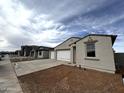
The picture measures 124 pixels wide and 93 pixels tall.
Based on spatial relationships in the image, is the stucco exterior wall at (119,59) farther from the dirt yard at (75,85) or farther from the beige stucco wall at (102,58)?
the dirt yard at (75,85)

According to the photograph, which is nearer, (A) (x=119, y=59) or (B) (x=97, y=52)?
(B) (x=97, y=52)

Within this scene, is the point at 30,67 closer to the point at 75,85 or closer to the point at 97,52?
the point at 97,52

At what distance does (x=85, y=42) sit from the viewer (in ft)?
44.3

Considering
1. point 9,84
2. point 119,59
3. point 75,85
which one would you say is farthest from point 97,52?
point 9,84

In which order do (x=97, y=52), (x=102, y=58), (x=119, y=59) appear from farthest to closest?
(x=119, y=59), (x=97, y=52), (x=102, y=58)

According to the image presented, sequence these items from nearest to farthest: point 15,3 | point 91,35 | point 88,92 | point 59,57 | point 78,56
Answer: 1. point 88,92
2. point 15,3
3. point 91,35
4. point 78,56
5. point 59,57

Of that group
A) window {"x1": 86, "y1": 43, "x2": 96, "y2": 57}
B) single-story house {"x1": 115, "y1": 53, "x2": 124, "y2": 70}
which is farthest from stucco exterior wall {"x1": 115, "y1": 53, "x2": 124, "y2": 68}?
Answer: window {"x1": 86, "y1": 43, "x2": 96, "y2": 57}

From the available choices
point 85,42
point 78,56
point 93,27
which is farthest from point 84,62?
point 93,27

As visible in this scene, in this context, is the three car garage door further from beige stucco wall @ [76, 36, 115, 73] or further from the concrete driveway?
beige stucco wall @ [76, 36, 115, 73]

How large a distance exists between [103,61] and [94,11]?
5.45 meters

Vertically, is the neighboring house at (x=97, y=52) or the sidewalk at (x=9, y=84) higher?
the neighboring house at (x=97, y=52)

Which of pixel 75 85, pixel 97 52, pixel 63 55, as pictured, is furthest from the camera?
pixel 63 55

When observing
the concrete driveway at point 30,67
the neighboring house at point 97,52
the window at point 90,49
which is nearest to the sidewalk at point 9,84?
the concrete driveway at point 30,67

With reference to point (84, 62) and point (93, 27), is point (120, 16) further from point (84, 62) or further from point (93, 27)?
point (84, 62)
